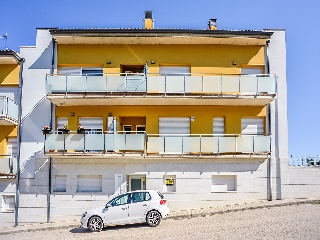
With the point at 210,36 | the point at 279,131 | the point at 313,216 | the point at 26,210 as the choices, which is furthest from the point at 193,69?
the point at 26,210

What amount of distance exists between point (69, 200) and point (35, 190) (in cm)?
184

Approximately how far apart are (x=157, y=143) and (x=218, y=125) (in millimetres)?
3552

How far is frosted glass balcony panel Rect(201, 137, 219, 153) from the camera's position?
2292 cm

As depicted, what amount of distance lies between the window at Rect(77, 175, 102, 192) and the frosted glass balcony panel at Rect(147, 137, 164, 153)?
3.00 m

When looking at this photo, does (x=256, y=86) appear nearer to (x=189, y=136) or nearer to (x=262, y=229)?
(x=189, y=136)

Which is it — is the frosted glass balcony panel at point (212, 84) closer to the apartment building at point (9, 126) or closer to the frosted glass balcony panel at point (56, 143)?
the frosted glass balcony panel at point (56, 143)

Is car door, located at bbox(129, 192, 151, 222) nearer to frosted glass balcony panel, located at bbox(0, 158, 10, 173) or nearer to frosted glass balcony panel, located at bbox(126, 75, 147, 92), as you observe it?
frosted glass balcony panel, located at bbox(126, 75, 147, 92)

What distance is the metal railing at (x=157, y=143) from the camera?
22531mm

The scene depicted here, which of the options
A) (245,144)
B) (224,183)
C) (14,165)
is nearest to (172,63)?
(245,144)

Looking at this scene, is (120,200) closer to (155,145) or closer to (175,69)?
(155,145)

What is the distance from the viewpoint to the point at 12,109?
77.4 feet

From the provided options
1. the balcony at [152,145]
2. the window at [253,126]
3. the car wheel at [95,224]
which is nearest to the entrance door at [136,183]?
the balcony at [152,145]

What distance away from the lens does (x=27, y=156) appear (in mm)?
23797

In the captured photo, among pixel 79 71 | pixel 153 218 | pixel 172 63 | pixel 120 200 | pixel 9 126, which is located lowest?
pixel 153 218
